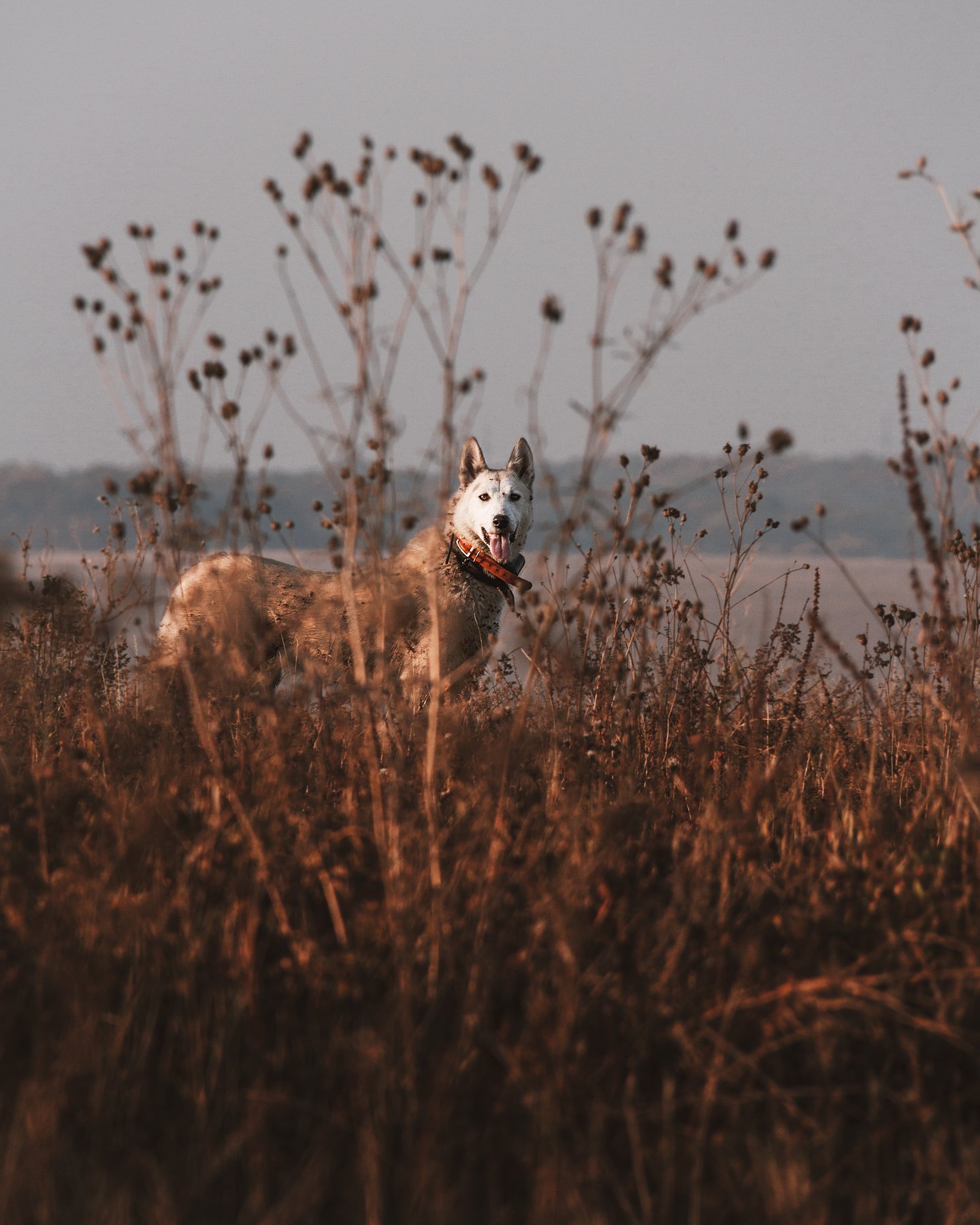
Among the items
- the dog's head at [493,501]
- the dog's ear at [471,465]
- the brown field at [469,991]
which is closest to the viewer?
the brown field at [469,991]

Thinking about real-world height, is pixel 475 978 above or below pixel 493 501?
below

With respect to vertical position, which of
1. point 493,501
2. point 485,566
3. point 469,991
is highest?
point 493,501

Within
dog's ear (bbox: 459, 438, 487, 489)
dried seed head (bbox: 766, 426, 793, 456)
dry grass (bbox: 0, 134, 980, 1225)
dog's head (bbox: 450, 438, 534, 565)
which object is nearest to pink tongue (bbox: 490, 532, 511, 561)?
dog's head (bbox: 450, 438, 534, 565)

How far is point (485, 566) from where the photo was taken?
6.82 metres

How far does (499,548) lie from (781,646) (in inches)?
72.2

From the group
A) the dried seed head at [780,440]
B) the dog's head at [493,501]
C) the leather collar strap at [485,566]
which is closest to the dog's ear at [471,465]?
the dog's head at [493,501]

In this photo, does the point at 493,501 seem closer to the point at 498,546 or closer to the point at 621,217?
the point at 498,546

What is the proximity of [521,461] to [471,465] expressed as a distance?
0.31 m

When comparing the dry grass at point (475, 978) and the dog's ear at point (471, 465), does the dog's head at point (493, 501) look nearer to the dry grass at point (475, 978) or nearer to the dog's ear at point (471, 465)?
the dog's ear at point (471, 465)

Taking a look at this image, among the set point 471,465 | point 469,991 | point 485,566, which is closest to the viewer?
point 469,991

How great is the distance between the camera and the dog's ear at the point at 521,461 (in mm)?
7065

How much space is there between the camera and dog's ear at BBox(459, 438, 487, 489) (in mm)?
7031

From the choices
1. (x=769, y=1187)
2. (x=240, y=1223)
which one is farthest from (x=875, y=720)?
(x=240, y=1223)

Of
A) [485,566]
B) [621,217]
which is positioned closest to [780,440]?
[621,217]
